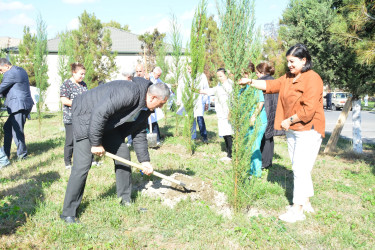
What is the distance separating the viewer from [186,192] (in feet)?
14.3

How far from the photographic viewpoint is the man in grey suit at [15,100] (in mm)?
5949

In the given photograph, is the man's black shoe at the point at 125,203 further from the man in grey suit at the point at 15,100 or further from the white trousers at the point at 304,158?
the man in grey suit at the point at 15,100

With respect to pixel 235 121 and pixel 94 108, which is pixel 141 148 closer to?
pixel 94 108

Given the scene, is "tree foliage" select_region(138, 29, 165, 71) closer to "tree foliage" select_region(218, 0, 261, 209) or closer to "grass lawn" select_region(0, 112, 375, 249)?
"grass lawn" select_region(0, 112, 375, 249)

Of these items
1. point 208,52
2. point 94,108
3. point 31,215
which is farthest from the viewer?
point 208,52

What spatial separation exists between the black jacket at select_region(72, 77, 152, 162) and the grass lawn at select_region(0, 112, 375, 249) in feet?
3.40

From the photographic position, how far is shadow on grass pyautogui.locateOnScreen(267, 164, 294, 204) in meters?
4.53

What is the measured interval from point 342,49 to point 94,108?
593 cm

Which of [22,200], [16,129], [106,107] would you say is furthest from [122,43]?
[106,107]

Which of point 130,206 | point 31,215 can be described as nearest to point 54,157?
point 31,215

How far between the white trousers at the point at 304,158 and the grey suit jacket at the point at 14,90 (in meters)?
5.39

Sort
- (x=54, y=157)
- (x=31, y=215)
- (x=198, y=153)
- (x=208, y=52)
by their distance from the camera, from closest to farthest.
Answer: (x=31, y=215)
(x=54, y=157)
(x=198, y=153)
(x=208, y=52)

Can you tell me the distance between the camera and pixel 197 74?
265 inches

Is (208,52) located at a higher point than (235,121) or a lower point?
higher
